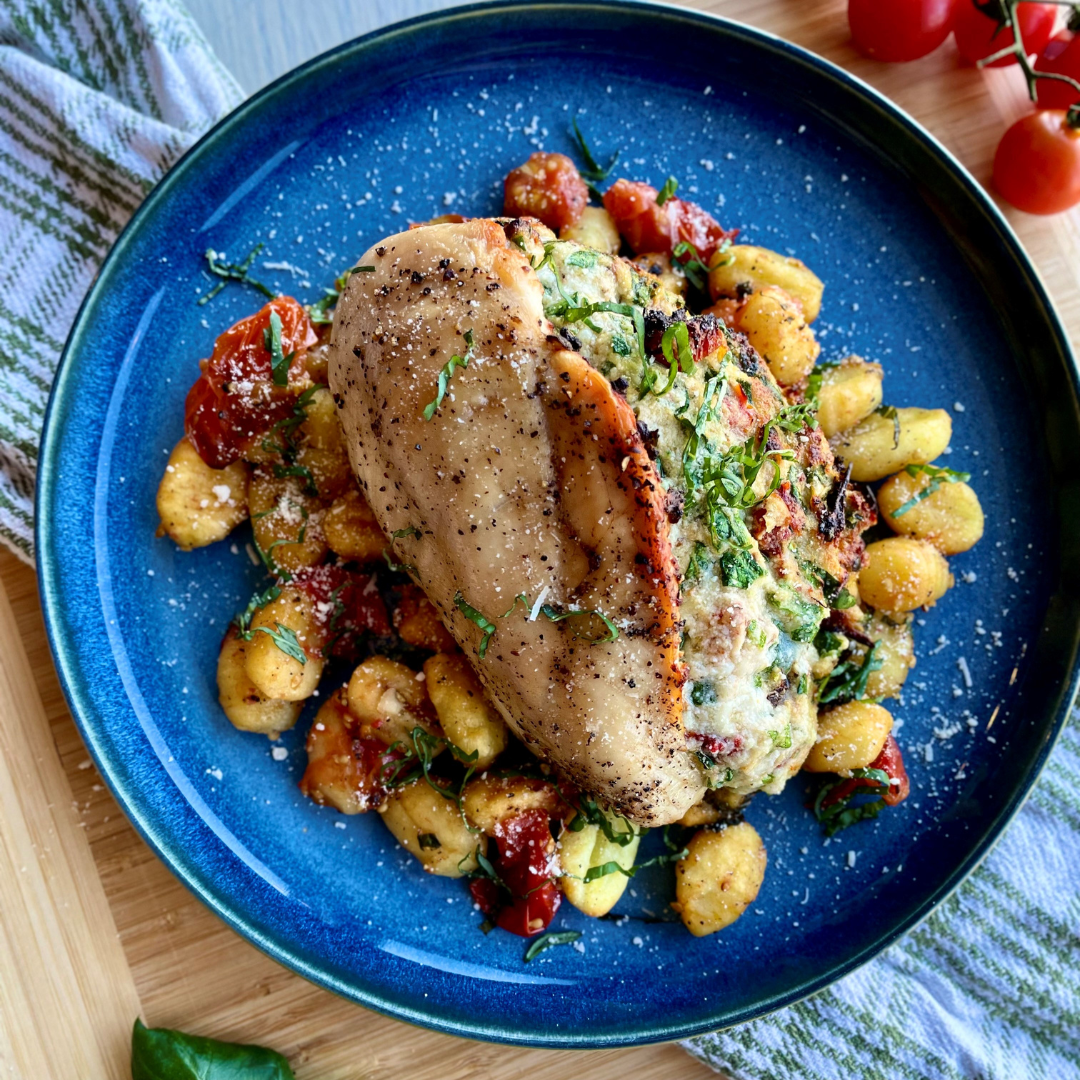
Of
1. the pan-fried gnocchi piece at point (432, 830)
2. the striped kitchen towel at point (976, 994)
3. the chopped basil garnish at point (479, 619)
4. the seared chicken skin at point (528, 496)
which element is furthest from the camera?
the striped kitchen towel at point (976, 994)

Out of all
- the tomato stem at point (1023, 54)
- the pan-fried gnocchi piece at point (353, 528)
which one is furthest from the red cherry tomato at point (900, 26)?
the pan-fried gnocchi piece at point (353, 528)

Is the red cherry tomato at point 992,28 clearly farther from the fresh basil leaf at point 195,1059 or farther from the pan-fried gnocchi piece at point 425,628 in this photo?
the fresh basil leaf at point 195,1059

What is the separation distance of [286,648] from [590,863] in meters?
0.92

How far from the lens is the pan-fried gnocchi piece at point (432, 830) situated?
7.72ft

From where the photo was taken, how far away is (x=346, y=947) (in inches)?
98.3

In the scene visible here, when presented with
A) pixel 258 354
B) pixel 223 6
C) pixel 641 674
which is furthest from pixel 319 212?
pixel 641 674

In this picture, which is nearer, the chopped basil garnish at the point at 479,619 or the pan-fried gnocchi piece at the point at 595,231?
the chopped basil garnish at the point at 479,619

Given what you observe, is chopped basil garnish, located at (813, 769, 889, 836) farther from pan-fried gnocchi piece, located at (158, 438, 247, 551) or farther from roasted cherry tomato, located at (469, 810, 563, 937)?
pan-fried gnocchi piece, located at (158, 438, 247, 551)

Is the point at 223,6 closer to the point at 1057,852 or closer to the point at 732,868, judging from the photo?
the point at 732,868

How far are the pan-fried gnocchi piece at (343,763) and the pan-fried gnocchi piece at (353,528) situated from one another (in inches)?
14.9

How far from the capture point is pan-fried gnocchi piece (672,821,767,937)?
242 cm

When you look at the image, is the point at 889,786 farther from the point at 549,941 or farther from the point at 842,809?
the point at 549,941

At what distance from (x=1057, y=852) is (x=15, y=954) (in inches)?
111

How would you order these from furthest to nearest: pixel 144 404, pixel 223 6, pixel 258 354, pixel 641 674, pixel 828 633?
1. pixel 223 6
2. pixel 144 404
3. pixel 258 354
4. pixel 828 633
5. pixel 641 674
